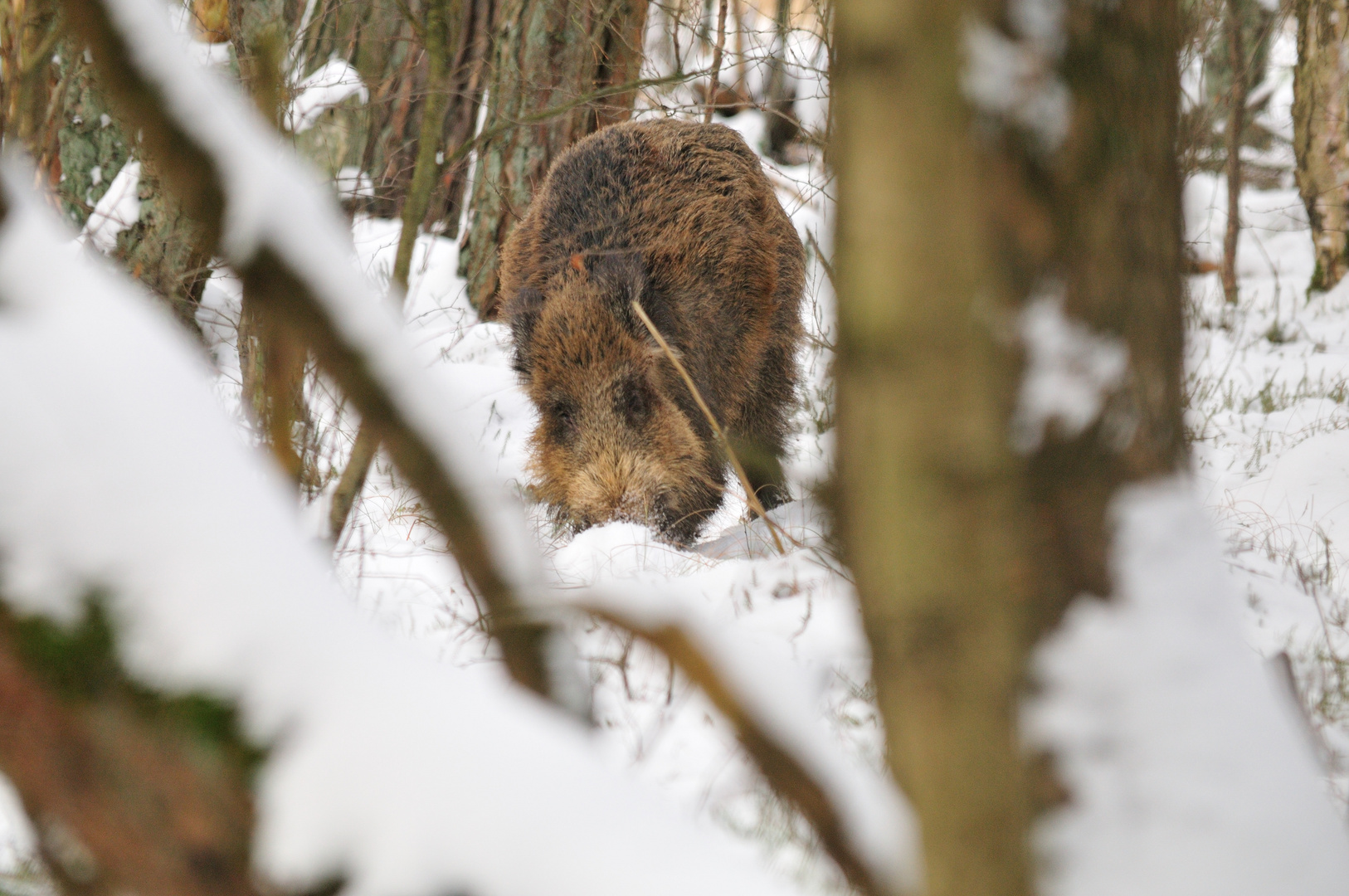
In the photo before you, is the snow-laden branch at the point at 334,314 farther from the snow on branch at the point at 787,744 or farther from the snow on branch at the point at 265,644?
the snow on branch at the point at 265,644

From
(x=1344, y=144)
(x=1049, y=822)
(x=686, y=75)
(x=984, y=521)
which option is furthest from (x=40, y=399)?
(x=1344, y=144)

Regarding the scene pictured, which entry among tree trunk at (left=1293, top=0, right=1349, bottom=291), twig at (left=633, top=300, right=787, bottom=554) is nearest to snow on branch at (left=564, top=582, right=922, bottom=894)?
twig at (left=633, top=300, right=787, bottom=554)

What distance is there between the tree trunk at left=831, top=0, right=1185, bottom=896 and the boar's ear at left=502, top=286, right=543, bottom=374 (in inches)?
179

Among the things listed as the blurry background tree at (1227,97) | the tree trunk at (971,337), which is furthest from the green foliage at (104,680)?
the blurry background tree at (1227,97)

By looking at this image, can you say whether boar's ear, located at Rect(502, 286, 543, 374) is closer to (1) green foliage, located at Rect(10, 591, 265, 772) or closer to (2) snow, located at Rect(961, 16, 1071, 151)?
(2) snow, located at Rect(961, 16, 1071, 151)

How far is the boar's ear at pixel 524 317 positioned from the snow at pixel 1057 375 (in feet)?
15.1

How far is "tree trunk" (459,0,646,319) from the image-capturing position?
6.92m

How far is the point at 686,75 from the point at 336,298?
10.5ft

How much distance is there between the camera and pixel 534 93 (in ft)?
24.5

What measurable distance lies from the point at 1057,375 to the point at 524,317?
15.2 feet

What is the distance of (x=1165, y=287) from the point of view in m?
0.94

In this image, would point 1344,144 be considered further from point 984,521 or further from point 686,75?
point 984,521

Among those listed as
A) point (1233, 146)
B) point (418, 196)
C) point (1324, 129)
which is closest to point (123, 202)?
point (418, 196)

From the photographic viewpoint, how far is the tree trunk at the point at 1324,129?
8516 millimetres
